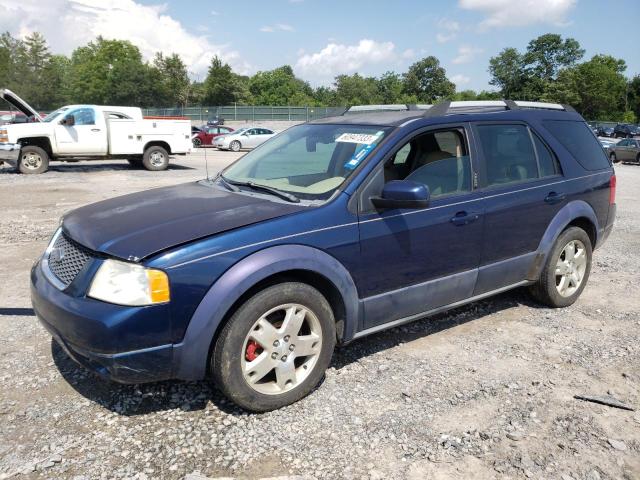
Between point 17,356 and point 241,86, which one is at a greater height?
point 241,86

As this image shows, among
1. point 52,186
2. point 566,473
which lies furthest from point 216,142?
point 566,473

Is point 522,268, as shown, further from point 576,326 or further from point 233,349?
point 233,349

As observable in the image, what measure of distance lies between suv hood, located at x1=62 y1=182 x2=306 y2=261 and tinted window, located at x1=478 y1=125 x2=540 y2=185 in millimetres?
1745

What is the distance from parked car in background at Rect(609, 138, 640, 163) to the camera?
2675 cm

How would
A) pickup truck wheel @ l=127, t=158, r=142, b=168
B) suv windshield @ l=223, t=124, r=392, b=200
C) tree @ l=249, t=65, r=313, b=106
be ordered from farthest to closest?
tree @ l=249, t=65, r=313, b=106 < pickup truck wheel @ l=127, t=158, r=142, b=168 < suv windshield @ l=223, t=124, r=392, b=200

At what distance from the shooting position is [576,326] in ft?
15.2

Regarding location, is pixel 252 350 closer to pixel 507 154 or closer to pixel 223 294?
pixel 223 294

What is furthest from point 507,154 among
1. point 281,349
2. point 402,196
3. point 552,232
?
point 281,349

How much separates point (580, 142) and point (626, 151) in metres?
25.8

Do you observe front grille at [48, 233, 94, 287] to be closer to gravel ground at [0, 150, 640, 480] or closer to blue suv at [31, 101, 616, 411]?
blue suv at [31, 101, 616, 411]

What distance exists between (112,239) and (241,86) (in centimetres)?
7529

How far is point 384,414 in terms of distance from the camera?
3193 millimetres

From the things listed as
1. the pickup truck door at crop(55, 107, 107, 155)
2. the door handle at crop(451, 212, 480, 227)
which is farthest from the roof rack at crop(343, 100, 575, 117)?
the pickup truck door at crop(55, 107, 107, 155)

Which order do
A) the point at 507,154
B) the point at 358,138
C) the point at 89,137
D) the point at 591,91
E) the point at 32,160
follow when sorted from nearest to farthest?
the point at 358,138
the point at 507,154
the point at 32,160
the point at 89,137
the point at 591,91
